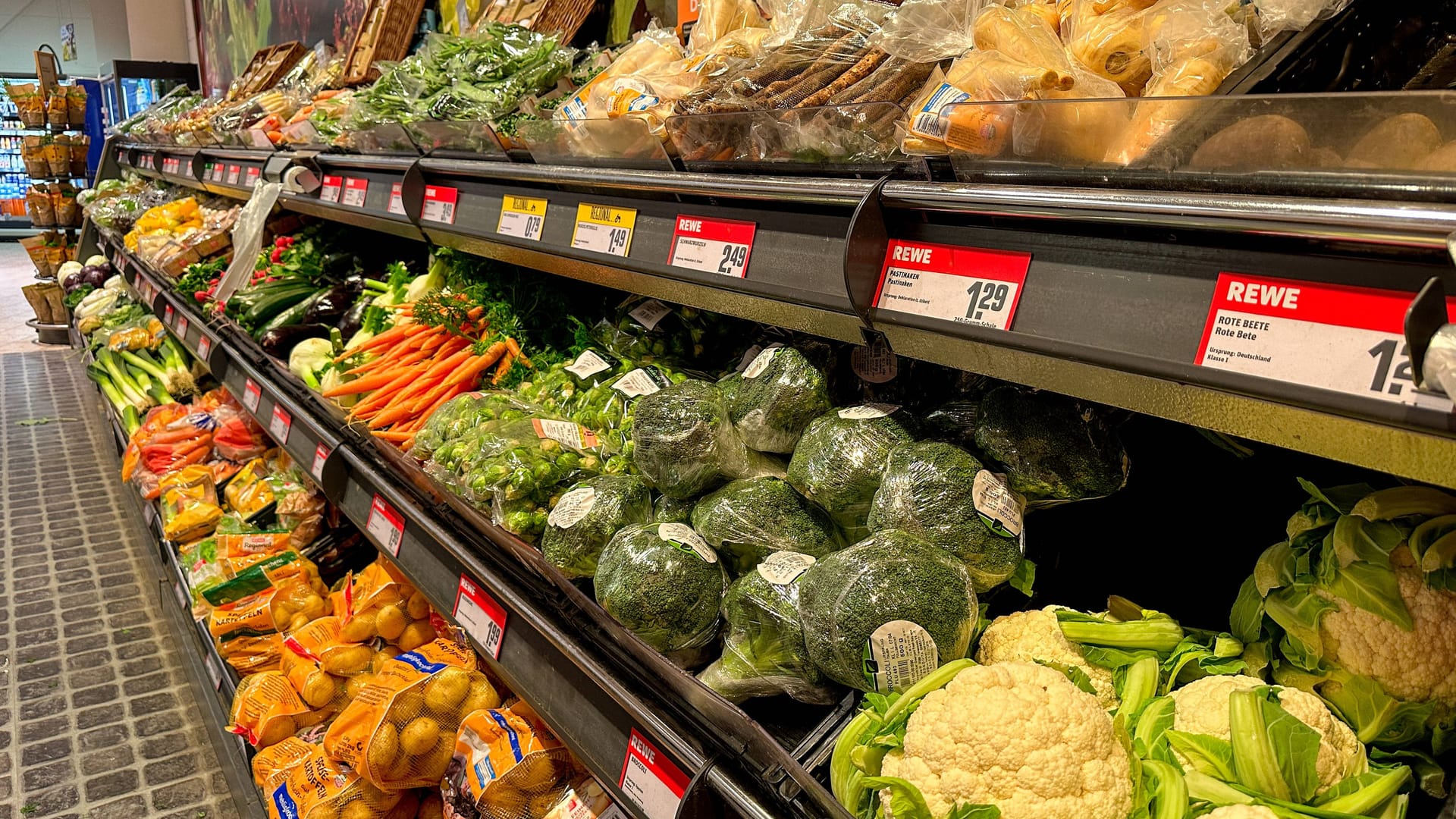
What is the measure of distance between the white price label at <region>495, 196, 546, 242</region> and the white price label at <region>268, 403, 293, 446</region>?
1051mm

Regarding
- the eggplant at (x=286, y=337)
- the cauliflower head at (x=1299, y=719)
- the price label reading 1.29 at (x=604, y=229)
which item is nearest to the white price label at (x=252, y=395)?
the eggplant at (x=286, y=337)

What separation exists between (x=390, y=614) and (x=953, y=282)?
166 cm

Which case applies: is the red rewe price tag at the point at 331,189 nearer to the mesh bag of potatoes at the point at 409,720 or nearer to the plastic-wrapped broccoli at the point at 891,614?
the mesh bag of potatoes at the point at 409,720

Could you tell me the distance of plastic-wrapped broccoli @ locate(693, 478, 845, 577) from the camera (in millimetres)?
1159

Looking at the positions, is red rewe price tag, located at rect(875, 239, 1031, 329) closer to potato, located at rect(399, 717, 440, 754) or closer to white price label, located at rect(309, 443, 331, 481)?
potato, located at rect(399, 717, 440, 754)

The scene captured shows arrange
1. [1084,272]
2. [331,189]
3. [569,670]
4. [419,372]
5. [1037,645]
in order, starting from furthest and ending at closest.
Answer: [331,189], [419,372], [569,670], [1037,645], [1084,272]

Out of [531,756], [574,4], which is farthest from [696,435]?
[574,4]

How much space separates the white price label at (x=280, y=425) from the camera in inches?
90.4

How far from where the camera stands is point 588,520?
128cm

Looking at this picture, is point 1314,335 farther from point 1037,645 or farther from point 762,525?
point 762,525

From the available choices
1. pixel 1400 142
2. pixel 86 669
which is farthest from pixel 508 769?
pixel 86 669

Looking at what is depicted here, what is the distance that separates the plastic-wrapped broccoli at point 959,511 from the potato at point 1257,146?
1.47ft

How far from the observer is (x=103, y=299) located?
17.9ft

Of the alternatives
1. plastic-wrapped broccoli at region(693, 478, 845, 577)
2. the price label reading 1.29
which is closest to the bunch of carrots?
the price label reading 1.29
